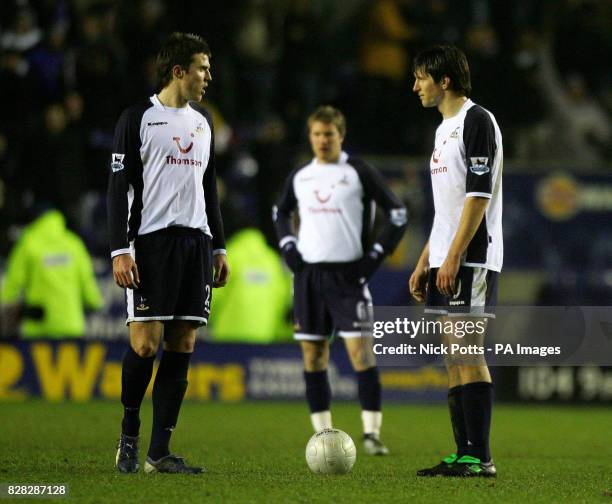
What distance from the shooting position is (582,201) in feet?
49.2

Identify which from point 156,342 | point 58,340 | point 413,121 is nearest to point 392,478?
point 156,342

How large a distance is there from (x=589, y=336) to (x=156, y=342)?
253 centimetres

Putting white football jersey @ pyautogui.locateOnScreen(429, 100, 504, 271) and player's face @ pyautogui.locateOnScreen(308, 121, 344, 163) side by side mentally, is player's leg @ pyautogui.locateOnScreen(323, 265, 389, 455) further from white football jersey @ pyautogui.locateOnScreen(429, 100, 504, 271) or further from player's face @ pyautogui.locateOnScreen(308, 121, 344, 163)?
white football jersey @ pyautogui.locateOnScreen(429, 100, 504, 271)

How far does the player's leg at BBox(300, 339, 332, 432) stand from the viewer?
8.26 m

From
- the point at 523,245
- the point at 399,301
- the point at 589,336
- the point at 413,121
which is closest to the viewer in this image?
the point at 589,336

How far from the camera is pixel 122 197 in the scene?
617 centimetres

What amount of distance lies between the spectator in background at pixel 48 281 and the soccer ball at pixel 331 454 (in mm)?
6719

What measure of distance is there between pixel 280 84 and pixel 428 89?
31.7 ft

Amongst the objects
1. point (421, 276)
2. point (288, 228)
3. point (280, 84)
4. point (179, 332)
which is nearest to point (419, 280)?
point (421, 276)

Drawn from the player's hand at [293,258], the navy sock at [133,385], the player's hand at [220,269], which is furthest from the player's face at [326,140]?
the navy sock at [133,385]

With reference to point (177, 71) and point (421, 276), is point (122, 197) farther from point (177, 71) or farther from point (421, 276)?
point (421, 276)

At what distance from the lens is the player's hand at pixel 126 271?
6070 mm

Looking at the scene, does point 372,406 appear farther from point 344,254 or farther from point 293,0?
point 293,0

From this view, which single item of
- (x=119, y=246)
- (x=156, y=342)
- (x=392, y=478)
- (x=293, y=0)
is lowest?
(x=392, y=478)
